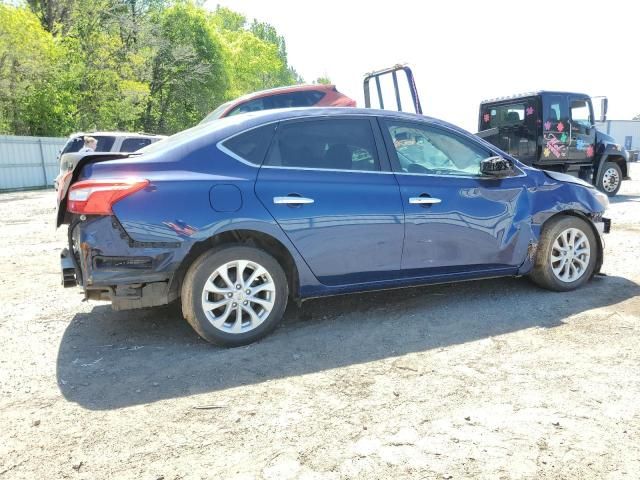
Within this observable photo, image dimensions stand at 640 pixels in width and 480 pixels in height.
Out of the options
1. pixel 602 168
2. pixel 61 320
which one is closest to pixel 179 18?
pixel 602 168

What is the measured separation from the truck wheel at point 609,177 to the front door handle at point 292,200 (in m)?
11.3

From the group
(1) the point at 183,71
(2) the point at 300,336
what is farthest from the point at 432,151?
(1) the point at 183,71

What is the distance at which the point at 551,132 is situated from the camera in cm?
1117

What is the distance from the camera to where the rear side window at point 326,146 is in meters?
3.81

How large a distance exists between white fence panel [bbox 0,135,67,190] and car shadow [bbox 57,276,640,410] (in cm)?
2120

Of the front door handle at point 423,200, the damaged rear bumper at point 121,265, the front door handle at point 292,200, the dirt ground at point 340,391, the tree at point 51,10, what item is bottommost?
the dirt ground at point 340,391

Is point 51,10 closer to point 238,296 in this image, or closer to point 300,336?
point 238,296

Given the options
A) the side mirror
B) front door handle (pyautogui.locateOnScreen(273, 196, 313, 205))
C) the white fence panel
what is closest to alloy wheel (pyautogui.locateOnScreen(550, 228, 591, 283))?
the side mirror

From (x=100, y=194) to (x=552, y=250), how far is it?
382 cm

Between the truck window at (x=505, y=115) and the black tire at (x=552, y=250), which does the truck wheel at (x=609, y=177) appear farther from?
the black tire at (x=552, y=250)

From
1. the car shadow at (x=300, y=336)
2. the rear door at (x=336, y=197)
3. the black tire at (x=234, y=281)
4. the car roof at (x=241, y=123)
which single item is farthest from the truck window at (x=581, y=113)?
the black tire at (x=234, y=281)

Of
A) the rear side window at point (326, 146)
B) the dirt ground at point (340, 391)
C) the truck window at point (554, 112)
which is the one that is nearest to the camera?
the dirt ground at point (340, 391)

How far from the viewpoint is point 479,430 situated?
2.53 m

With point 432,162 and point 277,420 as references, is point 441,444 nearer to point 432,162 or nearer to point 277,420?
point 277,420
